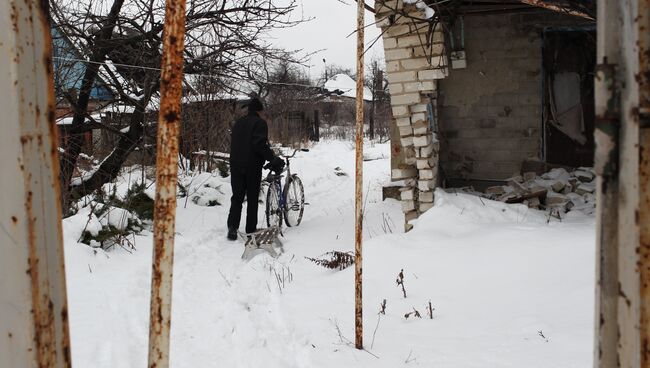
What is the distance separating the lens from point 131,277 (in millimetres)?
5277

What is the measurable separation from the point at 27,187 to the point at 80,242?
5.41 meters

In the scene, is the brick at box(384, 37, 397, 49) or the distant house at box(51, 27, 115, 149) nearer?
the brick at box(384, 37, 397, 49)

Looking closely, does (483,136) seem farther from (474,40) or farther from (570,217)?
(570,217)

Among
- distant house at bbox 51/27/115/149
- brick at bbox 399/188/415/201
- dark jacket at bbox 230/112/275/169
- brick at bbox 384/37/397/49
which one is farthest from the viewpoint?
distant house at bbox 51/27/115/149

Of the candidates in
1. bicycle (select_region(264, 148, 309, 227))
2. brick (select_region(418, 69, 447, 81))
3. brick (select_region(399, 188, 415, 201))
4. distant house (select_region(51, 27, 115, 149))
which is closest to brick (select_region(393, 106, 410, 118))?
brick (select_region(418, 69, 447, 81))

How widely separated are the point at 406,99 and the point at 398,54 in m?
0.59

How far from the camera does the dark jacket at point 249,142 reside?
7320 mm

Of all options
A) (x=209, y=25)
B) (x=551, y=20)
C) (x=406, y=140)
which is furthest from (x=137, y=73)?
(x=551, y=20)

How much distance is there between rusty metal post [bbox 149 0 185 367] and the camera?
1368mm

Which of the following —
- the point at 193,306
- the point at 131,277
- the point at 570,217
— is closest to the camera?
the point at 193,306

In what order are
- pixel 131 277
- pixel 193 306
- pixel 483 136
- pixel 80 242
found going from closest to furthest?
1. pixel 193 306
2. pixel 131 277
3. pixel 80 242
4. pixel 483 136

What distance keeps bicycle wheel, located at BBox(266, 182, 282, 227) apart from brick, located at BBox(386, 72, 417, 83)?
2312mm

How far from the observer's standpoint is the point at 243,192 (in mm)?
7406

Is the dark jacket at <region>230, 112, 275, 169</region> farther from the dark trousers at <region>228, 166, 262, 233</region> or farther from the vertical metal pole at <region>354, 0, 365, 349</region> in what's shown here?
the vertical metal pole at <region>354, 0, 365, 349</region>
